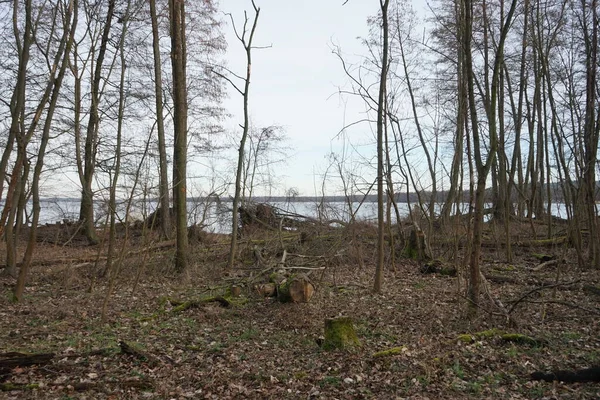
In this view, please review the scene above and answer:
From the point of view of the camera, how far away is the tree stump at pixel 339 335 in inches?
224

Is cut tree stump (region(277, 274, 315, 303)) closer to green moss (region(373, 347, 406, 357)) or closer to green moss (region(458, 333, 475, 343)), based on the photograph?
green moss (region(373, 347, 406, 357))

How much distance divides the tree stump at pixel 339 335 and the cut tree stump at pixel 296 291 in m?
1.88

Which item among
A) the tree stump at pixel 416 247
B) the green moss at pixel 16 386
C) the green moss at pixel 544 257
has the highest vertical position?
the tree stump at pixel 416 247

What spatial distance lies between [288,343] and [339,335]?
77 cm

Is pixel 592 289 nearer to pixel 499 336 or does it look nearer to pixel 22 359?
pixel 499 336

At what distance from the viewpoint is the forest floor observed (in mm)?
4551

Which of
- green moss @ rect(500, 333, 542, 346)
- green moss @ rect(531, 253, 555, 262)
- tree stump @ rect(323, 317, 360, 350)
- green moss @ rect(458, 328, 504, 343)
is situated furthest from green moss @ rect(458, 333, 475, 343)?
green moss @ rect(531, 253, 555, 262)

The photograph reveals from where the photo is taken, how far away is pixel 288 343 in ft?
20.1

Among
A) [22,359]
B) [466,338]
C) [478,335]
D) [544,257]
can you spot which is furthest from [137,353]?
[544,257]

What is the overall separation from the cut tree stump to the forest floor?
17cm

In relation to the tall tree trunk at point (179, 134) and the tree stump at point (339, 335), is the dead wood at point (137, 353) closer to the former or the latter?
the tree stump at point (339, 335)

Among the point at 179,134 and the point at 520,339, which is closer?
the point at 520,339

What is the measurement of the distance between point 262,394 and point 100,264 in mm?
7936

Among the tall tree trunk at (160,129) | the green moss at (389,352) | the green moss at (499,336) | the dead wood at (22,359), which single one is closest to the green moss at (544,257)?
the green moss at (499,336)
